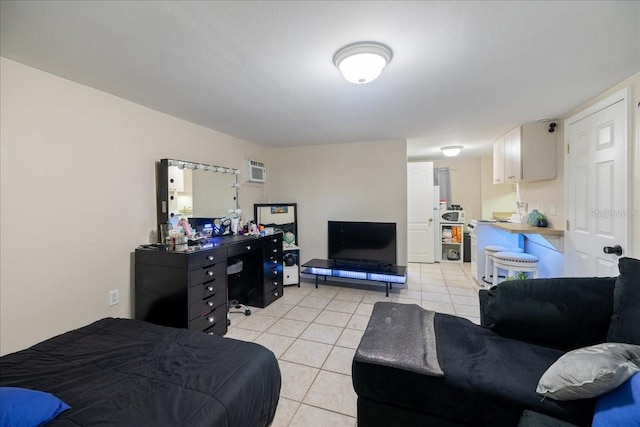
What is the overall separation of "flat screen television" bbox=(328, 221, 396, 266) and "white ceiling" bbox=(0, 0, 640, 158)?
181 centimetres

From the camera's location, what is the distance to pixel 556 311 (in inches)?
61.5

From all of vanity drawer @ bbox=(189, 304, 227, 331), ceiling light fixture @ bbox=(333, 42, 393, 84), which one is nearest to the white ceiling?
ceiling light fixture @ bbox=(333, 42, 393, 84)

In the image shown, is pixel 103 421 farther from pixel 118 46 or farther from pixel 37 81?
pixel 37 81

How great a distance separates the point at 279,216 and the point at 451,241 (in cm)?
390

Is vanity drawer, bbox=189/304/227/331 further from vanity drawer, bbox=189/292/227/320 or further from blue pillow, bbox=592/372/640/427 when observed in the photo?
blue pillow, bbox=592/372/640/427

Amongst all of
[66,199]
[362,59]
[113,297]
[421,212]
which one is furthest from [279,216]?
[362,59]

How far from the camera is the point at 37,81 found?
1836 mm

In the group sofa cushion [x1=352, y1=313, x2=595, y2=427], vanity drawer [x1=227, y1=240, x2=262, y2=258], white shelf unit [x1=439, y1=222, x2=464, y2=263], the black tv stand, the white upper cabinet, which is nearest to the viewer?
sofa cushion [x1=352, y1=313, x2=595, y2=427]

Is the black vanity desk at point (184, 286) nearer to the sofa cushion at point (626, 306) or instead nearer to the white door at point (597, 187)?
the sofa cushion at point (626, 306)

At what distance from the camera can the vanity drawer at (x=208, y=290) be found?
2.34m

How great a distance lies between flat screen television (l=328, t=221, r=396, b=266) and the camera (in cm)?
394

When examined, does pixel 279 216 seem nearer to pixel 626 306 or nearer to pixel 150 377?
pixel 150 377

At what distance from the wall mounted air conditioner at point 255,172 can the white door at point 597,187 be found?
3.96 m

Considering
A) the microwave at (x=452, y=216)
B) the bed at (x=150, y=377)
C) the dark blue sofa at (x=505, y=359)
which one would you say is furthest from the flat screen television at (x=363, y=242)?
the bed at (x=150, y=377)
